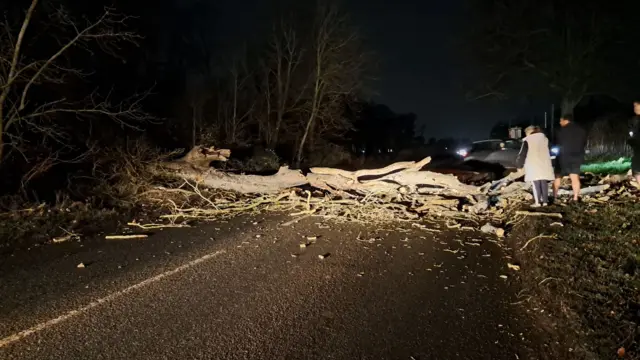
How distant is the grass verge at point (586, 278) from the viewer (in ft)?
10.5

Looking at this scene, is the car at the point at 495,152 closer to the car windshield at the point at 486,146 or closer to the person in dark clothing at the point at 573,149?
the car windshield at the point at 486,146

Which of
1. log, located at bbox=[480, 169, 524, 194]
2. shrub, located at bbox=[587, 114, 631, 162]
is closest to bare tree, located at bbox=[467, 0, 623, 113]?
shrub, located at bbox=[587, 114, 631, 162]

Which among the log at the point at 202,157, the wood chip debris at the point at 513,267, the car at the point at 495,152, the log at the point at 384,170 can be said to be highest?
the car at the point at 495,152

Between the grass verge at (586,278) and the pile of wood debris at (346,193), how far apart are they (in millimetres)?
2025

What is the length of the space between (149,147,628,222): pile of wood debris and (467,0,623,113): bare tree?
14.2 m

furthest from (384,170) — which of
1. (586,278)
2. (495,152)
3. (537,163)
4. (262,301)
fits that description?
(495,152)

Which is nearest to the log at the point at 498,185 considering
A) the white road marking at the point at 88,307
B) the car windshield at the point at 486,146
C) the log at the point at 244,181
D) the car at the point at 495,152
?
the log at the point at 244,181

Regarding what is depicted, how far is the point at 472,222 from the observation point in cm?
808

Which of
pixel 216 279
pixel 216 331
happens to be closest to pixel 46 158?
pixel 216 279

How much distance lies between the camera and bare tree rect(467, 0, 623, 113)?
21.1 m

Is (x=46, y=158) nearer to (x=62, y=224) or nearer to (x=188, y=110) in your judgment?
(x=62, y=224)

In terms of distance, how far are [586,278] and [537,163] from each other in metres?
4.06

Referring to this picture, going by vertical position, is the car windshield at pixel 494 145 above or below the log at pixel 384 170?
above

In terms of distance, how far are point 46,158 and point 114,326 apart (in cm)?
730
